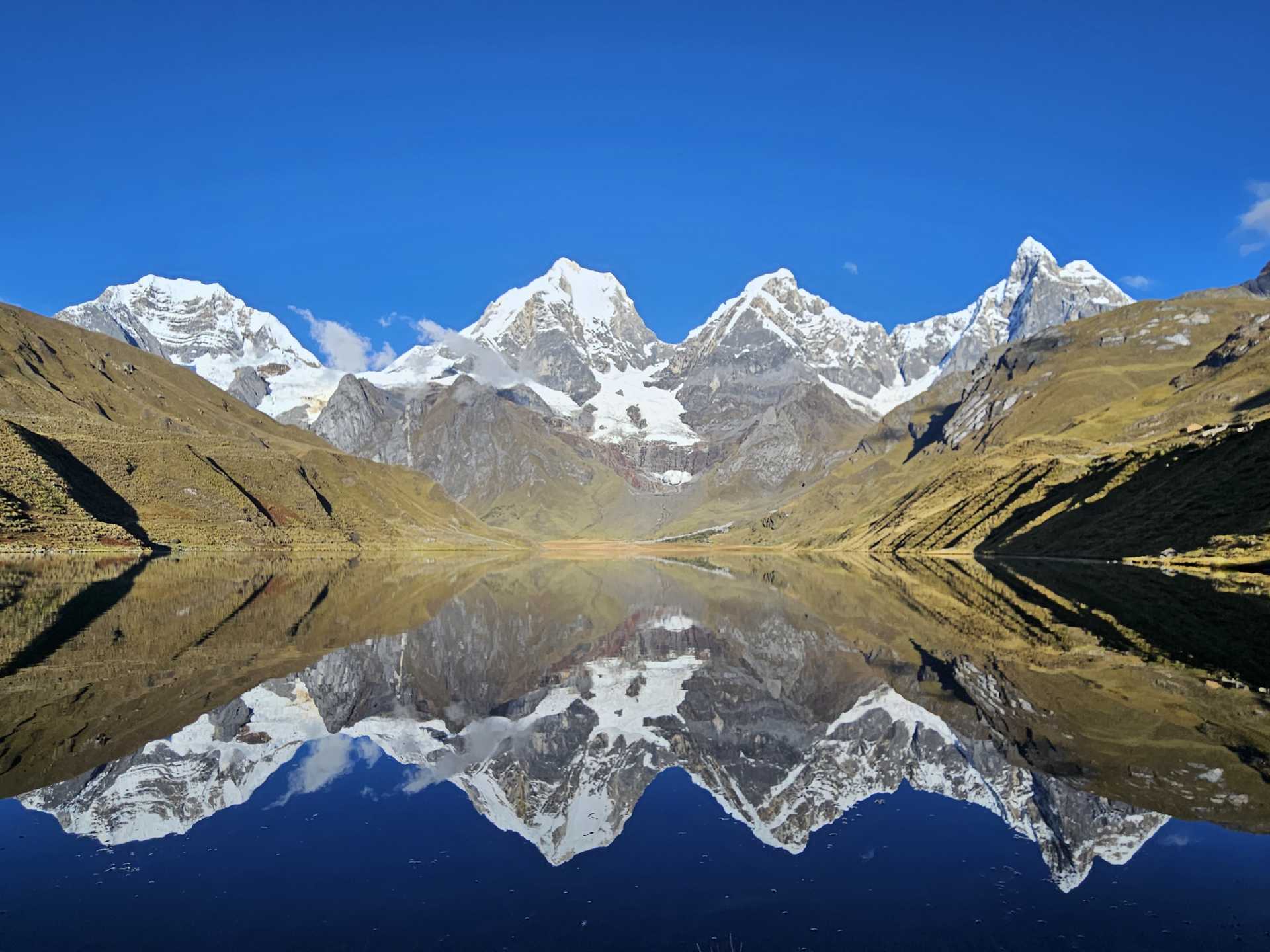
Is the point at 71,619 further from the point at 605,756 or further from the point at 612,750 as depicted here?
the point at 605,756

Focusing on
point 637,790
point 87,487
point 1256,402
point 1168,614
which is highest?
point 1256,402

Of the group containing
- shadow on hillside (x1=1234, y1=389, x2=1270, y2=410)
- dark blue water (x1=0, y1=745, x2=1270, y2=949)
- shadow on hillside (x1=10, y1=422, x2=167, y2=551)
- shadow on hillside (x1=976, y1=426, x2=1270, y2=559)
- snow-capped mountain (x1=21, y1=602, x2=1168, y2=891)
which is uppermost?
shadow on hillside (x1=1234, y1=389, x2=1270, y2=410)

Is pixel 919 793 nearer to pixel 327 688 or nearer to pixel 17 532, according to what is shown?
pixel 327 688

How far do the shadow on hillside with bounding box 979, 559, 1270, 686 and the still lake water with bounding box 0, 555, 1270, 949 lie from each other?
510 millimetres

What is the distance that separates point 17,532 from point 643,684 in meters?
112

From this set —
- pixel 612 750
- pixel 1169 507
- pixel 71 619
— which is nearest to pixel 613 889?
pixel 612 750

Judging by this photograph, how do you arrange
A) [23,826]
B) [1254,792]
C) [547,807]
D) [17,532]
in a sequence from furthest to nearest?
[17,532]
[547,807]
[1254,792]
[23,826]

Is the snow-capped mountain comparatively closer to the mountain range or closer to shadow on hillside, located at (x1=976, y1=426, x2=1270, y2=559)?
the mountain range

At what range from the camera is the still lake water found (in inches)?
599

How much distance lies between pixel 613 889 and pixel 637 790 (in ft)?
30.3

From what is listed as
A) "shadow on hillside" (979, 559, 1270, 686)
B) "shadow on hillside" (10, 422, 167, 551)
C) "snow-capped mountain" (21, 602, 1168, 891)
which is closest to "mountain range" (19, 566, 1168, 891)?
"snow-capped mountain" (21, 602, 1168, 891)

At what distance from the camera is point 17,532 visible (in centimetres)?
11262

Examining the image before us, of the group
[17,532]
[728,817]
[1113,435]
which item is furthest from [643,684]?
[1113,435]

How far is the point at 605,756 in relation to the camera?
2708 centimetres
